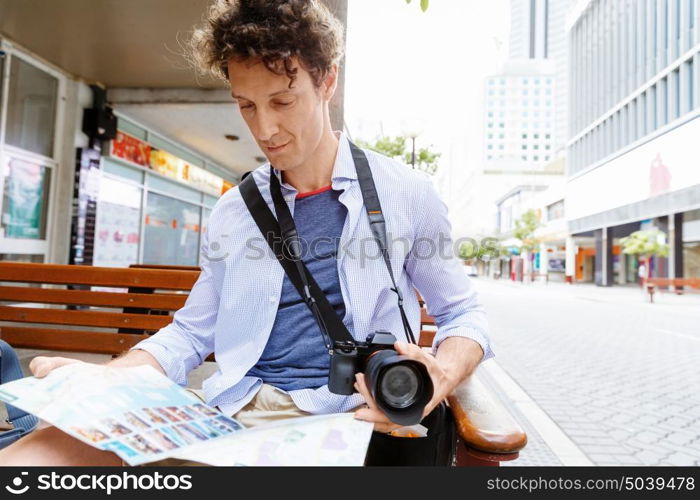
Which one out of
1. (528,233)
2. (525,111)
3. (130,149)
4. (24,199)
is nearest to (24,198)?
(24,199)

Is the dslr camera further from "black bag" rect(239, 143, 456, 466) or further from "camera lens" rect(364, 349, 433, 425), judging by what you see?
"black bag" rect(239, 143, 456, 466)

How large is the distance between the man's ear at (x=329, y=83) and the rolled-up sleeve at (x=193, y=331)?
0.64 metres

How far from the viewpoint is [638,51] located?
101ft

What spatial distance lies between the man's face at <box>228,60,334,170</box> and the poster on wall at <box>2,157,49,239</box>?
23.0ft

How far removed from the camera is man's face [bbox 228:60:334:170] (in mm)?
1414

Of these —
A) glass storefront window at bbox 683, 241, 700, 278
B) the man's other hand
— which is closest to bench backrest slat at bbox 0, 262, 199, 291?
the man's other hand

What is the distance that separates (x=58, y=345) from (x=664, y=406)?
5.29 m

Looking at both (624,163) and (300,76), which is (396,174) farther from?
(624,163)

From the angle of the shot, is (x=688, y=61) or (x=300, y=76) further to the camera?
(x=688, y=61)

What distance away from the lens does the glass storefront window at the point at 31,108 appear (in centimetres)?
686

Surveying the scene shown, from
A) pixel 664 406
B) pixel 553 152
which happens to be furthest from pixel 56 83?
pixel 553 152

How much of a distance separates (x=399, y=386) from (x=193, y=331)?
0.84 meters

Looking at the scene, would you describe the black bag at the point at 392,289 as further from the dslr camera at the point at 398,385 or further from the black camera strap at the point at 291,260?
the dslr camera at the point at 398,385

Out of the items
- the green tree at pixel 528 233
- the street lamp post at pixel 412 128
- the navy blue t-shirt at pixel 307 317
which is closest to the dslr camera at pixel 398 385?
the navy blue t-shirt at pixel 307 317
